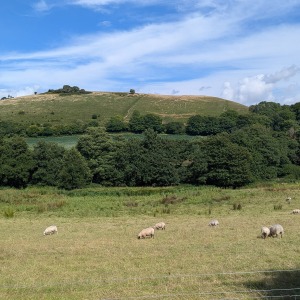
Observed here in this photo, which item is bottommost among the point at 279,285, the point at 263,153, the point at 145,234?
the point at 145,234

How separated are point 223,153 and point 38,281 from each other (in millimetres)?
67343

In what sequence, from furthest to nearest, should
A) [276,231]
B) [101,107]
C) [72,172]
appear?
[101,107], [72,172], [276,231]

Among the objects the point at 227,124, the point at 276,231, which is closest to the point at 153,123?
the point at 227,124

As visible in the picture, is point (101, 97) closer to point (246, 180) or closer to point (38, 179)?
point (38, 179)

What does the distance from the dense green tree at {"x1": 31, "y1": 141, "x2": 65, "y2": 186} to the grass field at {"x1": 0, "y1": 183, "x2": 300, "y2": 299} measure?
47.2 meters

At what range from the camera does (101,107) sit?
153 m

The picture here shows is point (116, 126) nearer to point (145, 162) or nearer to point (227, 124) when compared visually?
point (227, 124)

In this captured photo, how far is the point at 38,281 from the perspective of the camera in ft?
48.1

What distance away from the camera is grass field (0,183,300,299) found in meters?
13.1

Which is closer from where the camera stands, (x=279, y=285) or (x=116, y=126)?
(x=279, y=285)

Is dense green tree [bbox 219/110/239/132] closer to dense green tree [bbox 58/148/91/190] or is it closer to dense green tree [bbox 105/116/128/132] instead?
dense green tree [bbox 105/116/128/132]

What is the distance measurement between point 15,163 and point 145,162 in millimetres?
26103

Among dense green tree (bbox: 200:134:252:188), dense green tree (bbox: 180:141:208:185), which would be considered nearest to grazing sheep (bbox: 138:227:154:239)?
dense green tree (bbox: 200:134:252:188)

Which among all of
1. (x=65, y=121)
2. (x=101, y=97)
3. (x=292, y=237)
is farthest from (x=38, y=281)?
(x=101, y=97)
